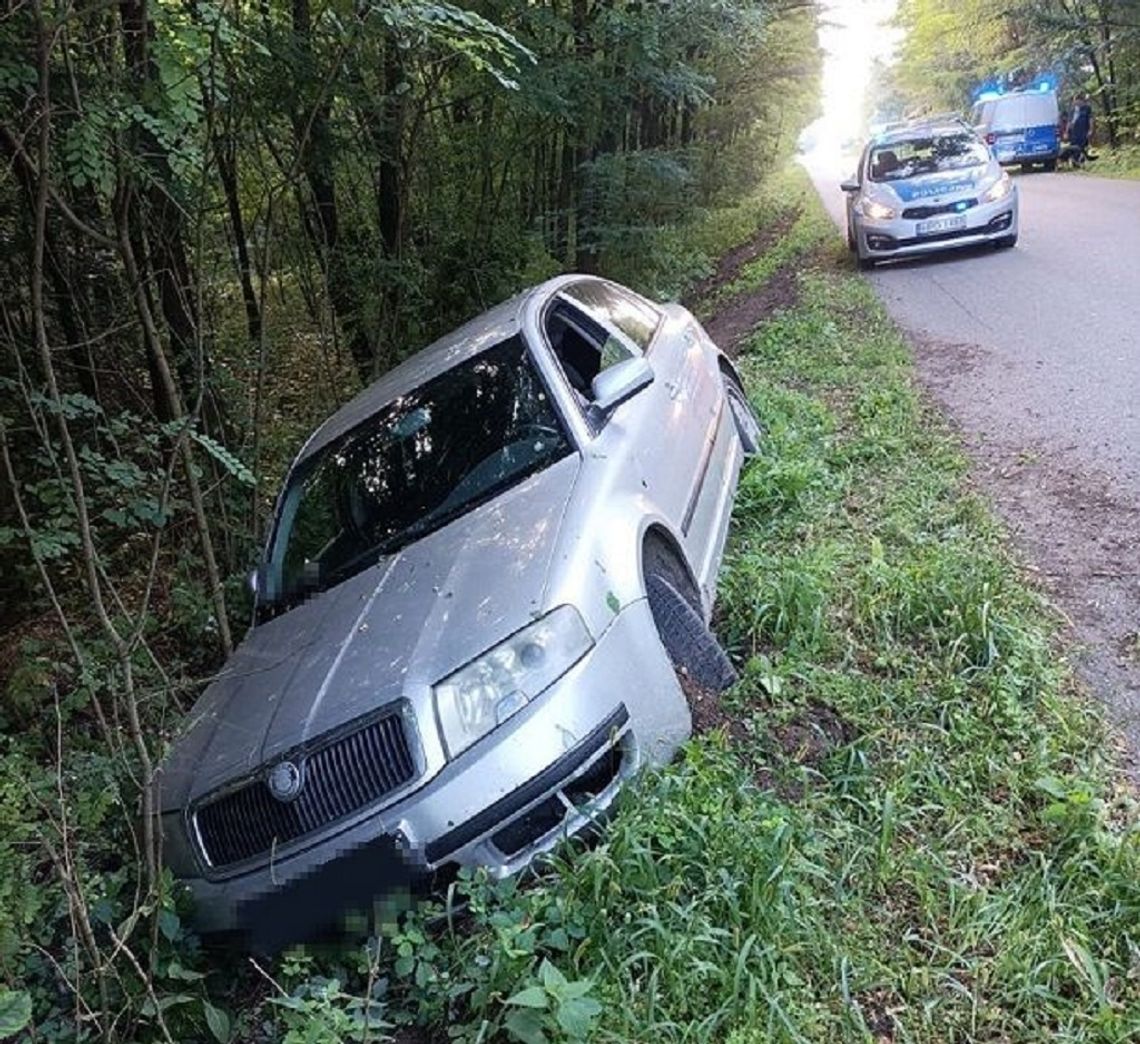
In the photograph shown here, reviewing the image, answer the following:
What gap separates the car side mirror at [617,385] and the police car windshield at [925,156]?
9214 millimetres

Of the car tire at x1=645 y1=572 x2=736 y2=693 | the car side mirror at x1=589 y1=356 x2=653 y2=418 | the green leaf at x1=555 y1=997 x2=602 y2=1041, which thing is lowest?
the green leaf at x1=555 y1=997 x2=602 y2=1041

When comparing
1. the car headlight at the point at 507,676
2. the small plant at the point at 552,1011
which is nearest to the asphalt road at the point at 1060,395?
the car headlight at the point at 507,676

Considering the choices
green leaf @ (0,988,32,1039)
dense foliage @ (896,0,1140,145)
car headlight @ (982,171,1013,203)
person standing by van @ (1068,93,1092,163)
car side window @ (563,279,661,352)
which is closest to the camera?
green leaf @ (0,988,32,1039)

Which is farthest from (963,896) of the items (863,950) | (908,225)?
(908,225)

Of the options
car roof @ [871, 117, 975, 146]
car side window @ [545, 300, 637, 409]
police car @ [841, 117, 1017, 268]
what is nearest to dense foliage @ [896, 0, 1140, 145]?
car roof @ [871, 117, 975, 146]

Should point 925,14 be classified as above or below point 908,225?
above

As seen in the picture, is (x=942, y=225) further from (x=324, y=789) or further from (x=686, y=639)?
(x=324, y=789)

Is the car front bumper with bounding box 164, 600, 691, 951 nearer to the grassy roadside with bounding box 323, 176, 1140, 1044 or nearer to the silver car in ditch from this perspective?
the silver car in ditch

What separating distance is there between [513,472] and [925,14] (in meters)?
45.8

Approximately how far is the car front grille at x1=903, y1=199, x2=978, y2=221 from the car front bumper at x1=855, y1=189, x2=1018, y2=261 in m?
0.04

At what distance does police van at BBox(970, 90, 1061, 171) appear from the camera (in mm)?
25188

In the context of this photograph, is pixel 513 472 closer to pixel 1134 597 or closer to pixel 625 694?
pixel 625 694

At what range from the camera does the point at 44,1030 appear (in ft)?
8.45

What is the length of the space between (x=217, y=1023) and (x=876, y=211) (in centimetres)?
1132
